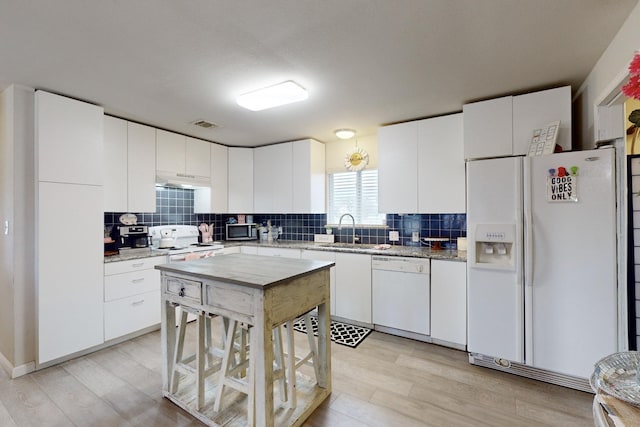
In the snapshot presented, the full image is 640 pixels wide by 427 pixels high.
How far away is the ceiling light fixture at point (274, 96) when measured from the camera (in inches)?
92.6

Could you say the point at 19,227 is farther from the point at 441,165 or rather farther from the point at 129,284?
the point at 441,165

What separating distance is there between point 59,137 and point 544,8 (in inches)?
139

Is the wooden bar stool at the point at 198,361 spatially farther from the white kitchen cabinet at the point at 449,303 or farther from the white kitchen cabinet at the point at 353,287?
the white kitchen cabinet at the point at 449,303

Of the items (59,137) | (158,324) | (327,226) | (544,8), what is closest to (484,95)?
(544,8)

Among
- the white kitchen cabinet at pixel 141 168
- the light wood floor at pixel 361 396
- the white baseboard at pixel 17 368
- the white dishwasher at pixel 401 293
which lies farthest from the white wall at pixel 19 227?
the white dishwasher at pixel 401 293

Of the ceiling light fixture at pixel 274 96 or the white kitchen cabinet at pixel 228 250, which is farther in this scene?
the white kitchen cabinet at pixel 228 250

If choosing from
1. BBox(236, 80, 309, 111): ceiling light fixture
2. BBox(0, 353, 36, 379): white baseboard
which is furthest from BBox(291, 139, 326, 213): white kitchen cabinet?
BBox(0, 353, 36, 379): white baseboard

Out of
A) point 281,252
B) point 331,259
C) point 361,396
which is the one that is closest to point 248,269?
point 361,396

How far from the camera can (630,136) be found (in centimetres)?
193

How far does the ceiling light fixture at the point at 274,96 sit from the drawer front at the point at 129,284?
2.06m

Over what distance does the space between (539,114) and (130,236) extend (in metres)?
4.32

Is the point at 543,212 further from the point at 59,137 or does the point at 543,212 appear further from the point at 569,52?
the point at 59,137

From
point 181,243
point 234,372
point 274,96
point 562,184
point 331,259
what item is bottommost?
point 234,372

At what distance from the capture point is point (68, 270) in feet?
8.25
